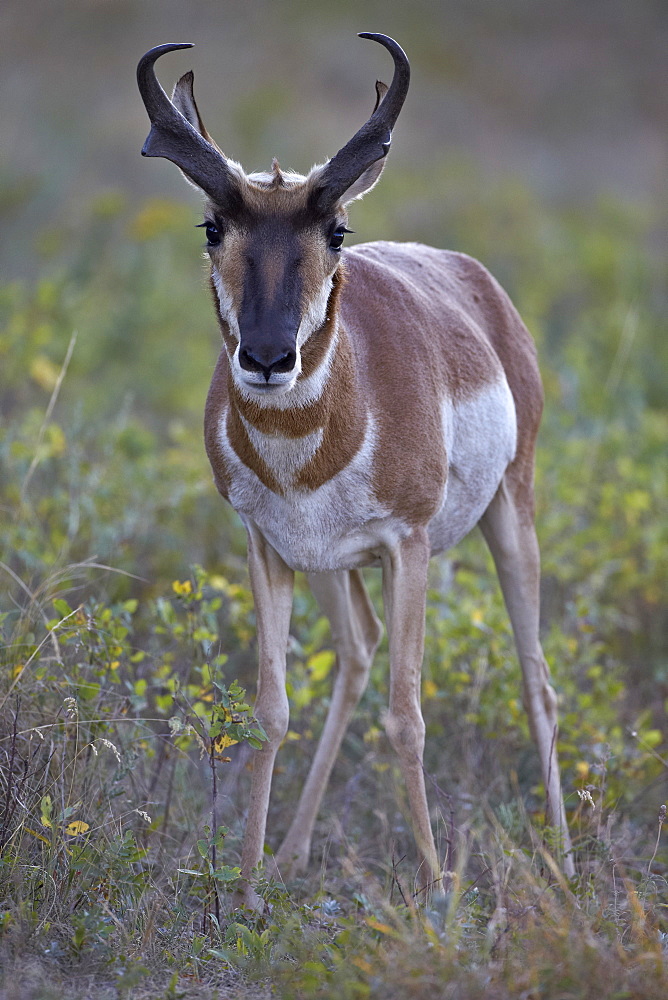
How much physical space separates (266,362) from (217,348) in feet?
30.9

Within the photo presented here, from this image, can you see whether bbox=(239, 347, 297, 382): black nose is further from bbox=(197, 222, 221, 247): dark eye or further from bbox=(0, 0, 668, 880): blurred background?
bbox=(0, 0, 668, 880): blurred background

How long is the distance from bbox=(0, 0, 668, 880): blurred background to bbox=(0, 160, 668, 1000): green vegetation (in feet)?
0.12

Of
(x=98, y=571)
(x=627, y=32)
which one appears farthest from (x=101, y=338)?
(x=627, y=32)

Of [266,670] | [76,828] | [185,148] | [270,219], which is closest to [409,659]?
[266,670]

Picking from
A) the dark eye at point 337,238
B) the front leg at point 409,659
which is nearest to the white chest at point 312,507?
the front leg at point 409,659

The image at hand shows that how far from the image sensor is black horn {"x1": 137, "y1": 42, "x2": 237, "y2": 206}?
12.6ft

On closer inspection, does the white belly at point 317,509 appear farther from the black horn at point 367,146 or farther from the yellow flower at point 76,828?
the yellow flower at point 76,828

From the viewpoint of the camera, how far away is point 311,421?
4055 mm

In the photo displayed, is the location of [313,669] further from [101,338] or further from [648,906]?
[101,338]

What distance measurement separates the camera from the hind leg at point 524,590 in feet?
17.5

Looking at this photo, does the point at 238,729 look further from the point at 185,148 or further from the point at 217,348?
the point at 217,348

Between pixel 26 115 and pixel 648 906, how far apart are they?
19.4m

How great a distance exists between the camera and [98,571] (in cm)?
611

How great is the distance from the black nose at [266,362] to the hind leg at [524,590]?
202 centimetres
